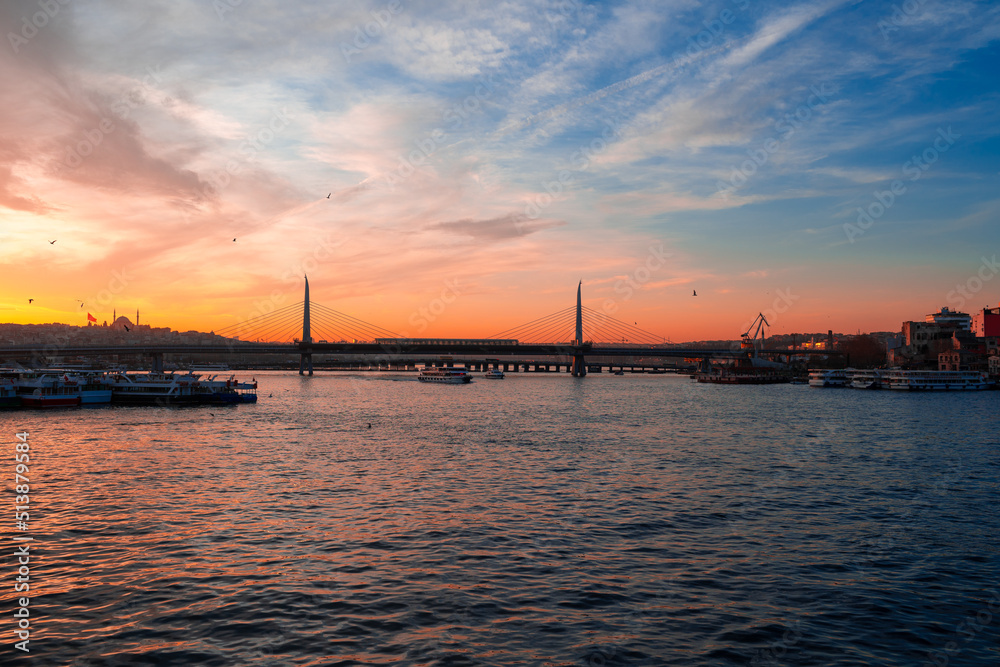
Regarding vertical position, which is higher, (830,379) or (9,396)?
(9,396)

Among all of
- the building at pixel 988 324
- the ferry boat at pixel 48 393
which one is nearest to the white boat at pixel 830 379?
the building at pixel 988 324

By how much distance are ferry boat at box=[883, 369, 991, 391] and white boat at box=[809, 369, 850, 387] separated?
18633 mm

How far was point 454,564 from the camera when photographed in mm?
18484

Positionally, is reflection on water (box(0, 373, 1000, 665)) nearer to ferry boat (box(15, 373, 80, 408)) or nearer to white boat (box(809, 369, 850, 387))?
ferry boat (box(15, 373, 80, 408))

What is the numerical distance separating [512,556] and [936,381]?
141770mm

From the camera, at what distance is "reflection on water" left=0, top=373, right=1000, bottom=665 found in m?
13.6

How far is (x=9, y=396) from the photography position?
74938 millimetres

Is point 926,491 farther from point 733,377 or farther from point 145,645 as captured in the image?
point 733,377

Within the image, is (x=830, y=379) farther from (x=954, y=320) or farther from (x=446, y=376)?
(x=446, y=376)

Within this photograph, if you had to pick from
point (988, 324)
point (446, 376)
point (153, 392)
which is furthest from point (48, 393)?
point (988, 324)

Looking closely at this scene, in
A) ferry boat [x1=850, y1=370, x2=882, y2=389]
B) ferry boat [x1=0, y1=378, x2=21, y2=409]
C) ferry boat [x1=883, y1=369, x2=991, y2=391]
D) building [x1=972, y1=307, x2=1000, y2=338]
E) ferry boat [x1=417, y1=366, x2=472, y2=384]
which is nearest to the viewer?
ferry boat [x1=0, y1=378, x2=21, y2=409]

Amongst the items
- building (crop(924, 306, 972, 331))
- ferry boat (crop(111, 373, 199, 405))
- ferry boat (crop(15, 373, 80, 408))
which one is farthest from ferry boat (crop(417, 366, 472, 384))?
building (crop(924, 306, 972, 331))

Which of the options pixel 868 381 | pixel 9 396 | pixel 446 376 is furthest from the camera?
pixel 446 376

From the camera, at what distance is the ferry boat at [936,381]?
416 ft
